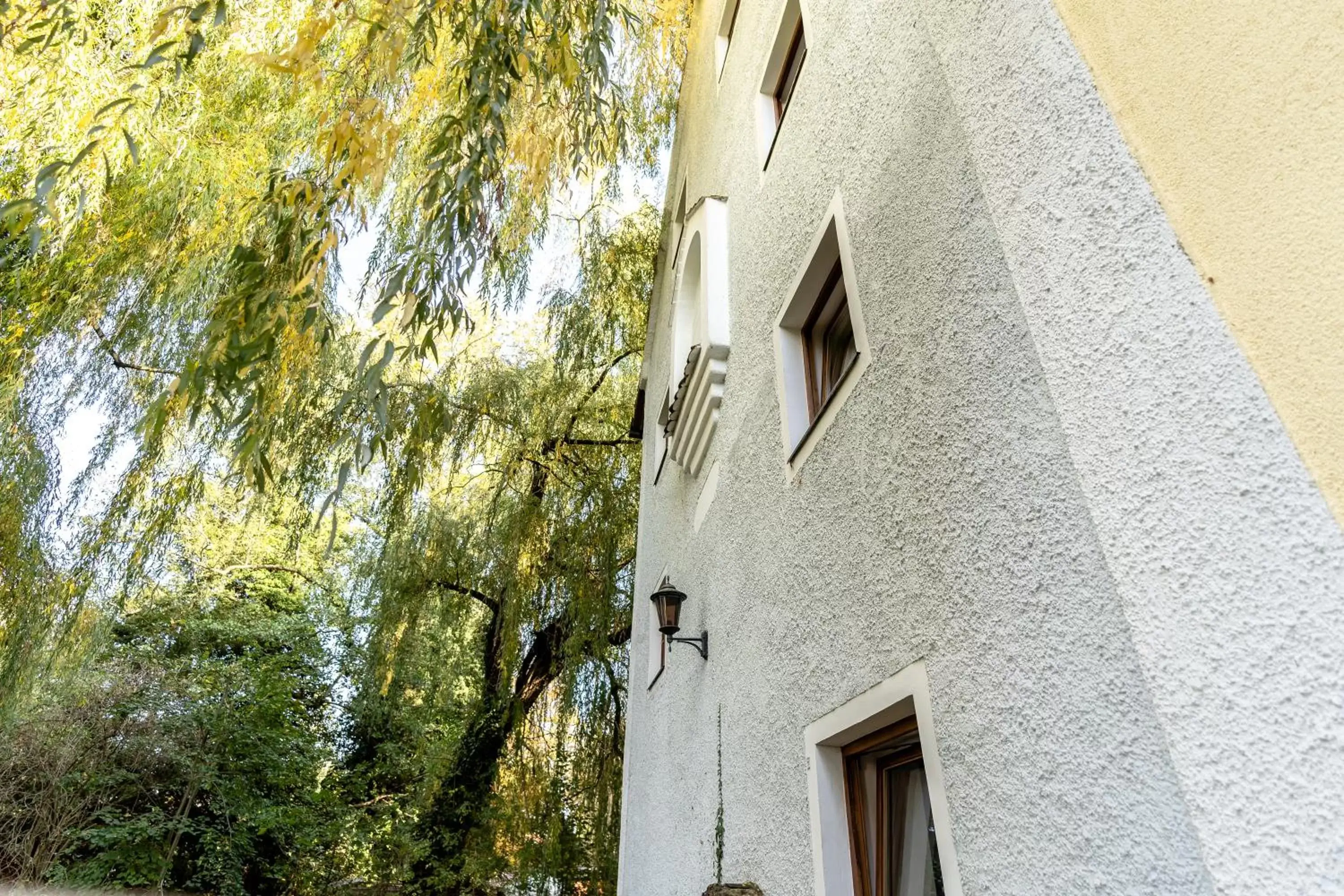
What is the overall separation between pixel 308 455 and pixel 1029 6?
262 inches

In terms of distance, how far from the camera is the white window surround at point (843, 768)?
5.93 ft

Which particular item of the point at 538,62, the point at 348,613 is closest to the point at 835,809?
the point at 538,62

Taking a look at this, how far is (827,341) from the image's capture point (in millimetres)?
3221

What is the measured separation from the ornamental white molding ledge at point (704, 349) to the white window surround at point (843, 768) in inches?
87.4

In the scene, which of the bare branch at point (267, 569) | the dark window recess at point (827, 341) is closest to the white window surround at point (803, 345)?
the dark window recess at point (827, 341)

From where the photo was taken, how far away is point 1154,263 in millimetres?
1278

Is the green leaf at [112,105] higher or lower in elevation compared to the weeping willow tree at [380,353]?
lower

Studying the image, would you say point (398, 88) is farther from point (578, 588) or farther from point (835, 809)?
point (578, 588)

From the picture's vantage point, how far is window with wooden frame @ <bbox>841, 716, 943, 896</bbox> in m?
2.05

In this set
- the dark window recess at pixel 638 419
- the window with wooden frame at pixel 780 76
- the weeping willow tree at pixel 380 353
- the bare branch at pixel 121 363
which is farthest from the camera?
the dark window recess at pixel 638 419

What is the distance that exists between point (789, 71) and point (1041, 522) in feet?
11.1

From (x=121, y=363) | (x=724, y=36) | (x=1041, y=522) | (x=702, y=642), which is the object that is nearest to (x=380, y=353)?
(x=121, y=363)

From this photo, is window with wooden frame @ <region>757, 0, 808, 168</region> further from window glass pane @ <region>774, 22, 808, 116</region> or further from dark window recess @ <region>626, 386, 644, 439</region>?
dark window recess @ <region>626, 386, 644, 439</region>

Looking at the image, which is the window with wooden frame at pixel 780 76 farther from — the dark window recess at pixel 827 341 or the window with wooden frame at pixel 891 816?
the window with wooden frame at pixel 891 816
